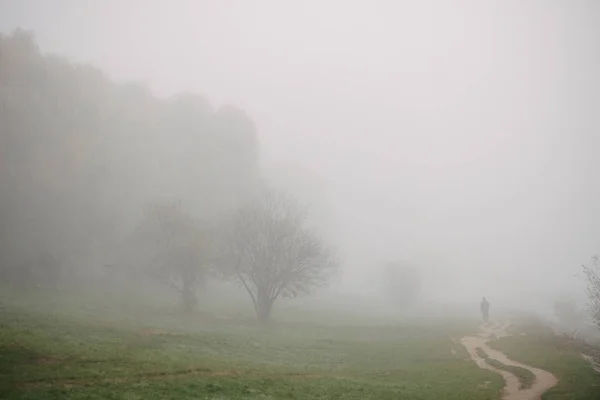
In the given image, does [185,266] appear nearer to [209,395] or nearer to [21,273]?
[21,273]

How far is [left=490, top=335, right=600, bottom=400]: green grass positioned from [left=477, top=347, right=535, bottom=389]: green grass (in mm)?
1991

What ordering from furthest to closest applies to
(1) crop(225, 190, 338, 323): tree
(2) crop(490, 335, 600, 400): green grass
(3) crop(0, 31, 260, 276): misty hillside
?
1. (3) crop(0, 31, 260, 276): misty hillside
2. (1) crop(225, 190, 338, 323): tree
3. (2) crop(490, 335, 600, 400): green grass

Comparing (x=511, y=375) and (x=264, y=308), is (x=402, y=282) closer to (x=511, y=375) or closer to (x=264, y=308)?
(x=264, y=308)

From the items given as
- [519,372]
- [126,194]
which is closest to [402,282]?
[519,372]

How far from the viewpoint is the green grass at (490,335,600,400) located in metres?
26.1

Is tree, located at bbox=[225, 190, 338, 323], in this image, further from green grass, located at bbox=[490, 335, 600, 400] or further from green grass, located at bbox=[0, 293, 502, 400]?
green grass, located at bbox=[490, 335, 600, 400]

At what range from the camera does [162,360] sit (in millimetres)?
25969

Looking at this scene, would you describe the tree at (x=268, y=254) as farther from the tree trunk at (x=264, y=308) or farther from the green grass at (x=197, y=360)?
the green grass at (x=197, y=360)

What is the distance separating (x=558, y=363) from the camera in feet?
119

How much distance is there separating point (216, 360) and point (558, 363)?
32.9 meters

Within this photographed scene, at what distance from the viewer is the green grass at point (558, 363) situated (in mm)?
26131

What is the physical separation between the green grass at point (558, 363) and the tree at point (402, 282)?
43.2 m

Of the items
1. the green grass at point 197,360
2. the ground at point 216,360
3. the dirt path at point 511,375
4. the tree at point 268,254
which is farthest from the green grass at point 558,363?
the tree at point 268,254

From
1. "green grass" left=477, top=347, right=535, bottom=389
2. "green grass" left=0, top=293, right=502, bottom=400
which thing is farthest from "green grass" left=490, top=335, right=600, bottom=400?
"green grass" left=0, top=293, right=502, bottom=400
